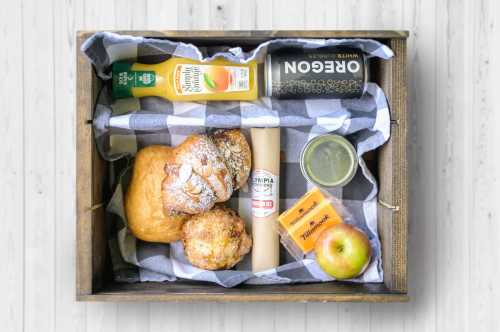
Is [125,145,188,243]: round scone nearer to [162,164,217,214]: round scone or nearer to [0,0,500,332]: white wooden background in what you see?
[162,164,217,214]: round scone

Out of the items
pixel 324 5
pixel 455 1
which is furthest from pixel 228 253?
pixel 455 1

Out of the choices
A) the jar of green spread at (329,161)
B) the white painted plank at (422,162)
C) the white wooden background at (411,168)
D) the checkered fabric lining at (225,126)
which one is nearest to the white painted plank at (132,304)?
the white wooden background at (411,168)

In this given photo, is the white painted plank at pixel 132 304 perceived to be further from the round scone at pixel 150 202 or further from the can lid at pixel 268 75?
the can lid at pixel 268 75

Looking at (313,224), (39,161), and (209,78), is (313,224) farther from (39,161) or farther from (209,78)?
(39,161)

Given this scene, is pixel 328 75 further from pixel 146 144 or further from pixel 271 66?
pixel 146 144

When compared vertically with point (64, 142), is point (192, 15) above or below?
above

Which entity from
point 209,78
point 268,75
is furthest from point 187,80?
point 268,75

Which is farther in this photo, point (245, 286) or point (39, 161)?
point (39, 161)

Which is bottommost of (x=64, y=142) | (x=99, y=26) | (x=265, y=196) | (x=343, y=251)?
(x=343, y=251)
